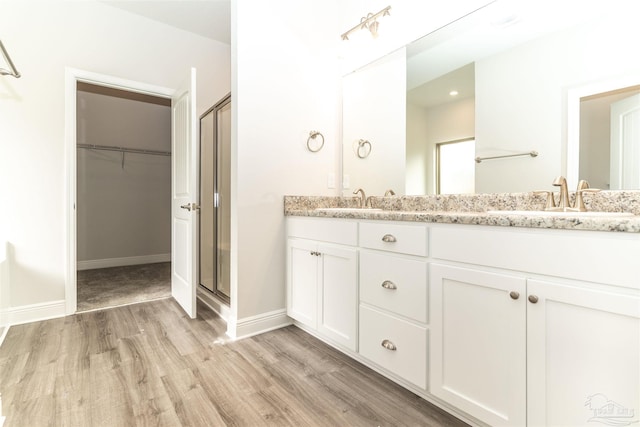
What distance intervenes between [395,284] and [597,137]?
111cm

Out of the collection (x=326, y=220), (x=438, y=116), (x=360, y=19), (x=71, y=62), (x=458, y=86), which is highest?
(x=360, y=19)

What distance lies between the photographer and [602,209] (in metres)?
1.29

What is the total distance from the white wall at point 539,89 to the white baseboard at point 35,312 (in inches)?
128

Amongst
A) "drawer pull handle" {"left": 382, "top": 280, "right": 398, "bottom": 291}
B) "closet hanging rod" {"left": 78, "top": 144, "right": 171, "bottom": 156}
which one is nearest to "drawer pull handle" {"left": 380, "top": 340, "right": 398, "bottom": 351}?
"drawer pull handle" {"left": 382, "top": 280, "right": 398, "bottom": 291}

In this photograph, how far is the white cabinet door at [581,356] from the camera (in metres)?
0.83

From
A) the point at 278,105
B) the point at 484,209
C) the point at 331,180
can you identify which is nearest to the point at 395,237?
the point at 484,209

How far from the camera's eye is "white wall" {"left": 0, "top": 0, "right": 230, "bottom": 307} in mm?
2312

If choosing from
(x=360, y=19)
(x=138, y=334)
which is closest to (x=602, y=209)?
(x=360, y=19)

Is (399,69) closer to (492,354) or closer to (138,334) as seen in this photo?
(492,354)

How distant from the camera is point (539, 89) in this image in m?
1.50

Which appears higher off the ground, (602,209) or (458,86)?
(458,86)

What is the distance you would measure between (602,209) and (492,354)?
813 mm

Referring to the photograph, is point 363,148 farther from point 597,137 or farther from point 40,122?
point 40,122

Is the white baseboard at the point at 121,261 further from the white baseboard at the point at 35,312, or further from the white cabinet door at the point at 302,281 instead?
the white cabinet door at the point at 302,281
